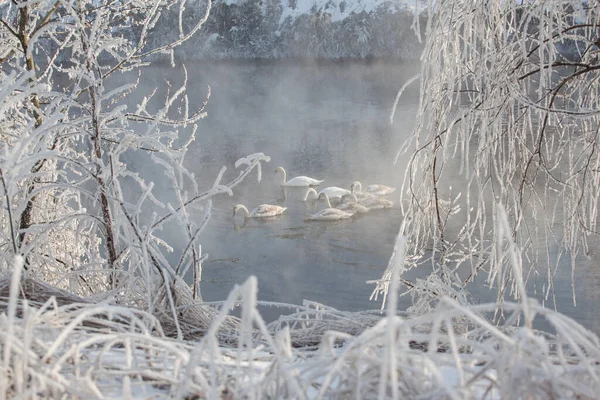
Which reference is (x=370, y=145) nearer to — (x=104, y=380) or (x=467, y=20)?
(x=467, y=20)

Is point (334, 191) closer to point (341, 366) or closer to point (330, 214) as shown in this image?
point (330, 214)

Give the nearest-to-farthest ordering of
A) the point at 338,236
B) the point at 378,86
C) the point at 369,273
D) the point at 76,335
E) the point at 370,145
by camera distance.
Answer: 1. the point at 76,335
2. the point at 369,273
3. the point at 338,236
4. the point at 370,145
5. the point at 378,86

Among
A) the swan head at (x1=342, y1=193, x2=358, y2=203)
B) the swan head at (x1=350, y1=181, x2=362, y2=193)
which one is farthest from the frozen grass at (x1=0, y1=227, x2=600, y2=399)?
the swan head at (x1=350, y1=181, x2=362, y2=193)

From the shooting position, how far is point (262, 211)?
10.8 metres

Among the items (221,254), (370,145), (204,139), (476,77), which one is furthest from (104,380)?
(204,139)

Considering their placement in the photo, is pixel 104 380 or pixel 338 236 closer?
pixel 104 380

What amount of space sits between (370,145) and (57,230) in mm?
12483

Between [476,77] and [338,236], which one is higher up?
[476,77]

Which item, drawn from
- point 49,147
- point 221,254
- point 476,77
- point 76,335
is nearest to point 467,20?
point 476,77

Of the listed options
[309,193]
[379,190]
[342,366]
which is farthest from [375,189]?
[342,366]

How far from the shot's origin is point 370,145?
15.9 m

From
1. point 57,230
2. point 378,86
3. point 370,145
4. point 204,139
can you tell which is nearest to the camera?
point 57,230

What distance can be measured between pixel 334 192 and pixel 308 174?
7.15 feet

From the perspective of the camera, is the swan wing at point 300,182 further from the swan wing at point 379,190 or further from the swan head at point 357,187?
the swan wing at point 379,190
